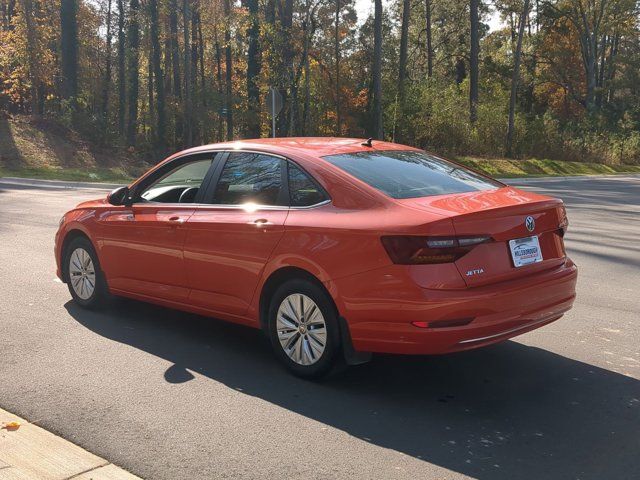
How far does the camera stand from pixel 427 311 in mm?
4242

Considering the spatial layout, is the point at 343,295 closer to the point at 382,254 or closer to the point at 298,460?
the point at 382,254

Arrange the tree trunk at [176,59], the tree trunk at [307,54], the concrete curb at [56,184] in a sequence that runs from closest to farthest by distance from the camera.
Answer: the concrete curb at [56,184] → the tree trunk at [307,54] → the tree trunk at [176,59]

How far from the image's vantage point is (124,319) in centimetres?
653

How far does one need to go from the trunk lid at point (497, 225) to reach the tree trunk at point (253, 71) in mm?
30988

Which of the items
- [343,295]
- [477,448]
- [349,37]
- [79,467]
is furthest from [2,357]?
[349,37]

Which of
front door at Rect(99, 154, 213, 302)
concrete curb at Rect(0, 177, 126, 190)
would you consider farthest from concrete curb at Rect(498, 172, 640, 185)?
front door at Rect(99, 154, 213, 302)

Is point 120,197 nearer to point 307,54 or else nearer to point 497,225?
point 497,225

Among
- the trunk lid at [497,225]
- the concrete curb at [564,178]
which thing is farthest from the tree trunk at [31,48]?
the trunk lid at [497,225]

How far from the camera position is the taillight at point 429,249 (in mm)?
4262

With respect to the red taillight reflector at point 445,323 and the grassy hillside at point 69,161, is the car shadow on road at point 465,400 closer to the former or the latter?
the red taillight reflector at point 445,323

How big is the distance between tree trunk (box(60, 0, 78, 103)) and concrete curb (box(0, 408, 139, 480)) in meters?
36.3

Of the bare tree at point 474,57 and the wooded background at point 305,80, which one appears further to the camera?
the bare tree at point 474,57

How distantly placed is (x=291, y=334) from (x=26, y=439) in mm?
1851

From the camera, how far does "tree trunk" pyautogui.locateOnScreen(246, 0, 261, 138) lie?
115ft
